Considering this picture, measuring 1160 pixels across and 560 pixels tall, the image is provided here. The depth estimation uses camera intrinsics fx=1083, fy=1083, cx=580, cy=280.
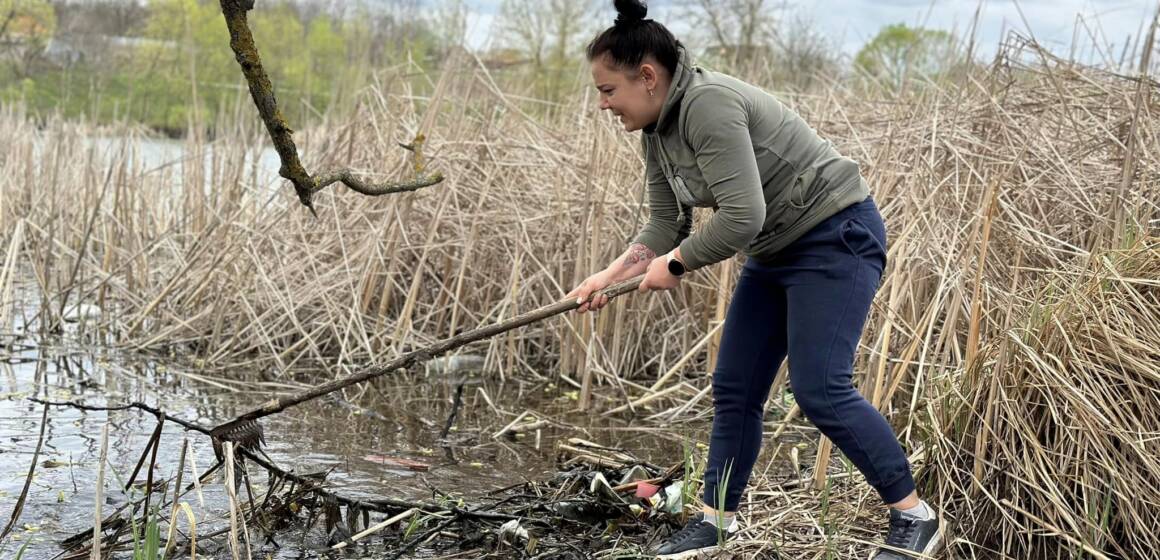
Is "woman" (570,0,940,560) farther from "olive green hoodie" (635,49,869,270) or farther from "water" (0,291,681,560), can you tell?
"water" (0,291,681,560)

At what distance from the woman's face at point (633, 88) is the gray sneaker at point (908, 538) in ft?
3.68

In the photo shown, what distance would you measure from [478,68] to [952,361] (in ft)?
8.79

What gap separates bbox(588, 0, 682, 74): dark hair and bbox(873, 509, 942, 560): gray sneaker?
1191 millimetres

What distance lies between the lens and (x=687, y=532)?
9.18 feet

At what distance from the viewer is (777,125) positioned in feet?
8.20

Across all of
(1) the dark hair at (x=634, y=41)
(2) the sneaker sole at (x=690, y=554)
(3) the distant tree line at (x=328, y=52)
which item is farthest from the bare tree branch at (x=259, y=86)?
(3) the distant tree line at (x=328, y=52)

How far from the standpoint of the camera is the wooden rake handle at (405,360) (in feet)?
8.34

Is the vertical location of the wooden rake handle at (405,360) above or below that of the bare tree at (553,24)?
below

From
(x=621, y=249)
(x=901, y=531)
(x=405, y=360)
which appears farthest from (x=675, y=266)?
(x=621, y=249)

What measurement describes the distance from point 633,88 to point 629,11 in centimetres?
18

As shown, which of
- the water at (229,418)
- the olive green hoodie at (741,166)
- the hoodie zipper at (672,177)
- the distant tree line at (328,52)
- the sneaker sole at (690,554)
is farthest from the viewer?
the distant tree line at (328,52)

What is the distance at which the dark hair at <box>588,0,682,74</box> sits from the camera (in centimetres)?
241

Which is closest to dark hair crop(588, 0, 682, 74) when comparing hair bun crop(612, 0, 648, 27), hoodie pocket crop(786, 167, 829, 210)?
hair bun crop(612, 0, 648, 27)

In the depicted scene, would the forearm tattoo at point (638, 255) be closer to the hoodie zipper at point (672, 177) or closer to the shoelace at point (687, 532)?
the hoodie zipper at point (672, 177)
